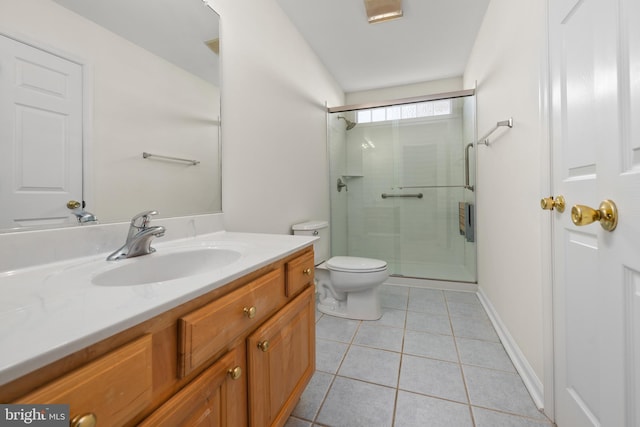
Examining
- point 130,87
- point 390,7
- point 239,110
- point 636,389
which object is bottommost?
point 636,389

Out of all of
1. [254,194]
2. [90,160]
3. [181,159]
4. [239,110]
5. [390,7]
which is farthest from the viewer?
[390,7]

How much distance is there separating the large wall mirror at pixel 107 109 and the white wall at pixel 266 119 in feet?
0.42

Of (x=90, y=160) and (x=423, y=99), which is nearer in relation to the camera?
(x=90, y=160)

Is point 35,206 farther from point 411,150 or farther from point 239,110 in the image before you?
point 411,150

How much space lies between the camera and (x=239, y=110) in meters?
1.47

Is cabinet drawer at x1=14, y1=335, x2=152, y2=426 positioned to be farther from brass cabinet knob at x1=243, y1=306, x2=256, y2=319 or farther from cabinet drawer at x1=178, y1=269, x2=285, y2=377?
brass cabinet knob at x1=243, y1=306, x2=256, y2=319

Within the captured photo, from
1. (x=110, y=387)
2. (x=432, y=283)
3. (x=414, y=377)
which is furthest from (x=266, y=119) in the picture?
(x=432, y=283)

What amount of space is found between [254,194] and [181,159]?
51cm

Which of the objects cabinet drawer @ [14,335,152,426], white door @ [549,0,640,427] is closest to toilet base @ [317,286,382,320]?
white door @ [549,0,640,427]

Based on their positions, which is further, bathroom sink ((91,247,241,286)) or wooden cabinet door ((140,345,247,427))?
bathroom sink ((91,247,241,286))

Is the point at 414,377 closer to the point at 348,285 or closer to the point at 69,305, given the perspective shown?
the point at 348,285

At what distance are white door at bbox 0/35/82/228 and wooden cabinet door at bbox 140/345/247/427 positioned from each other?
0.64 m

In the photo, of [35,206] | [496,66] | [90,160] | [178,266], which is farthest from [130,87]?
[496,66]

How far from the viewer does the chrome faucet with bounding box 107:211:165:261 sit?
806 mm
